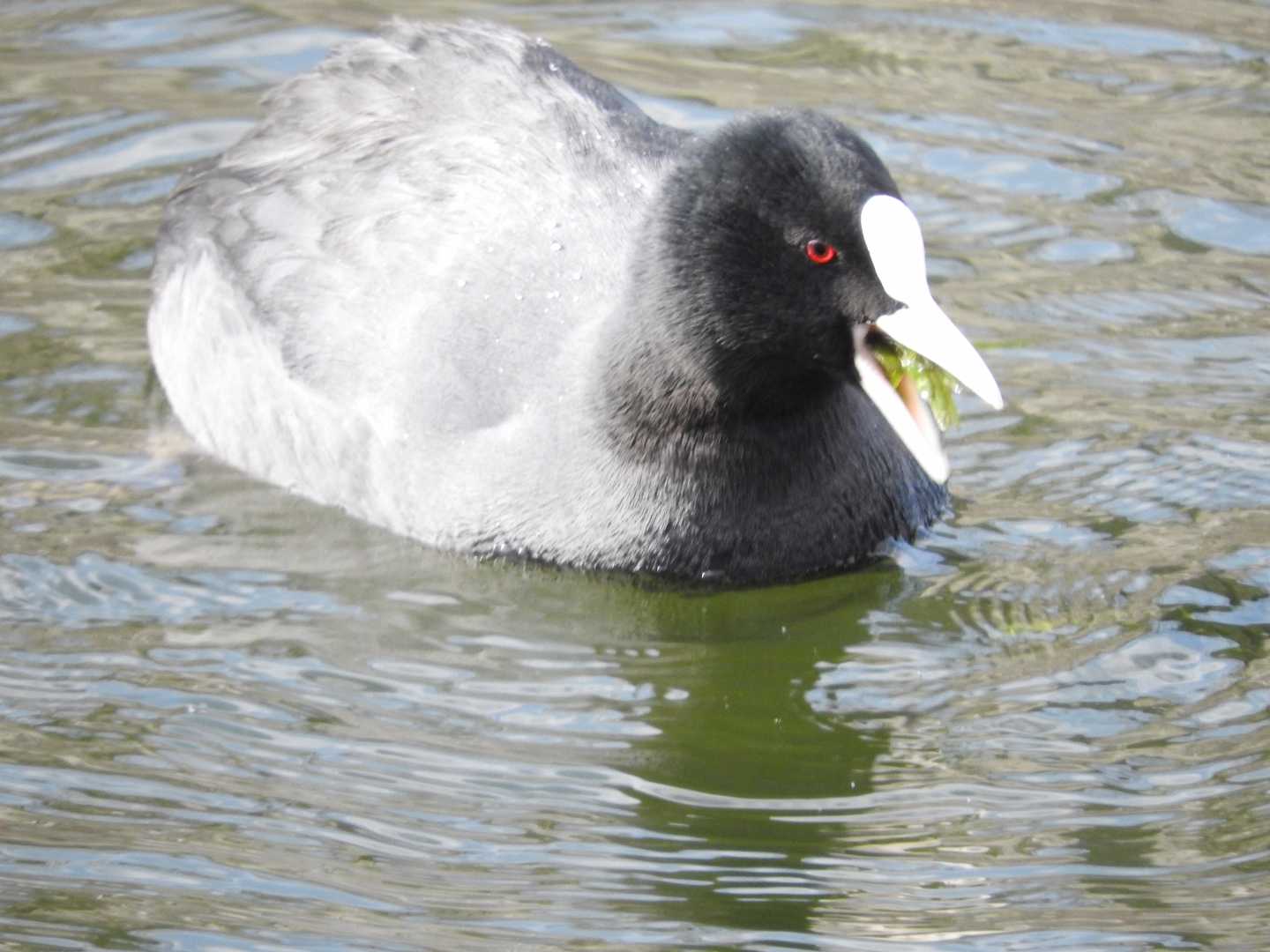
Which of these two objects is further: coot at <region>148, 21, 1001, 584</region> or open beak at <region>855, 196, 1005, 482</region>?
coot at <region>148, 21, 1001, 584</region>

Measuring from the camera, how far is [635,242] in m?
4.71

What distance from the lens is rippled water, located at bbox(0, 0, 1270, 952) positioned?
12.1ft

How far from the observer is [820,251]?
443 cm

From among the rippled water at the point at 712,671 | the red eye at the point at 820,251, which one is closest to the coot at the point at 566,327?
the red eye at the point at 820,251

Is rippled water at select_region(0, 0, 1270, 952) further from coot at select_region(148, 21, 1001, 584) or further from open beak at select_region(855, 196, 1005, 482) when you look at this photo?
open beak at select_region(855, 196, 1005, 482)

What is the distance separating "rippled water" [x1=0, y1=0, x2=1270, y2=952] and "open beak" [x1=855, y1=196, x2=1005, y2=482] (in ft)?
1.45

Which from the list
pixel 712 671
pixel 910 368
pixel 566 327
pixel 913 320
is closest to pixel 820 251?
pixel 913 320

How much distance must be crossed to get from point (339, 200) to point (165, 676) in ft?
4.61

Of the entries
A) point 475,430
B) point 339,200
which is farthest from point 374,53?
point 475,430

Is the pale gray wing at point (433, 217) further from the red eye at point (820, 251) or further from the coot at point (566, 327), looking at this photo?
the red eye at point (820, 251)

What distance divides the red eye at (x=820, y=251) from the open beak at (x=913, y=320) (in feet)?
0.28

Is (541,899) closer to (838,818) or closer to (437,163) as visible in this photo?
(838,818)

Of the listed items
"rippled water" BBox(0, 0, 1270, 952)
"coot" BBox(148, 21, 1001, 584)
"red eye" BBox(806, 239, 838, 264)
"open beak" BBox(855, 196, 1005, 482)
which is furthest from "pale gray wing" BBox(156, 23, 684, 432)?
"open beak" BBox(855, 196, 1005, 482)

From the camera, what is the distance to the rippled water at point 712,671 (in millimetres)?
3695
